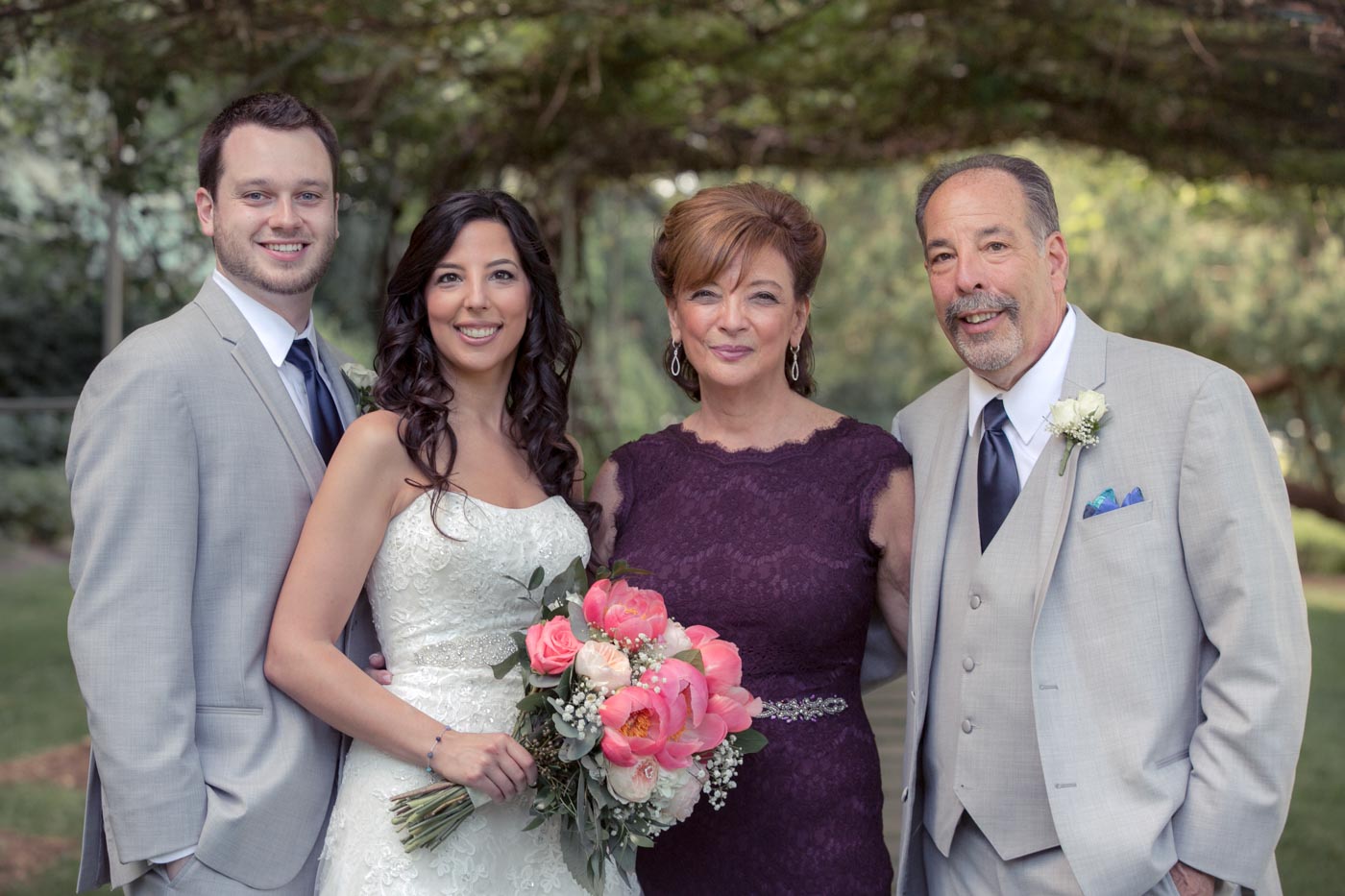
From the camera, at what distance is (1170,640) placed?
8.78 ft

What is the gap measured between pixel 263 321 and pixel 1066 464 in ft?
5.83

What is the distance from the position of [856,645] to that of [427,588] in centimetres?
111

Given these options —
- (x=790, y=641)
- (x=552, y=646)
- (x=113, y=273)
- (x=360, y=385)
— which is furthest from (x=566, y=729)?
(x=113, y=273)

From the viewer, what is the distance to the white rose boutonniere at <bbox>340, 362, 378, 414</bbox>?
3.13 meters

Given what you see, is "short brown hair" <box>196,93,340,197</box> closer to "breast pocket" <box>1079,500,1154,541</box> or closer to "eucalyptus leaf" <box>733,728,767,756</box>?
"eucalyptus leaf" <box>733,728,767,756</box>

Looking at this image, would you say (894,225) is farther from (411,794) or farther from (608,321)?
(411,794)

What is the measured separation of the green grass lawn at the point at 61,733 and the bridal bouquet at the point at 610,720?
0.74m

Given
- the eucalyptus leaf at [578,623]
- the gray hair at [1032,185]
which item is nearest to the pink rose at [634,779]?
the eucalyptus leaf at [578,623]

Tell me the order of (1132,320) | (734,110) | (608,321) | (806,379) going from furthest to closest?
1. (1132,320)
2. (608,321)
3. (734,110)
4. (806,379)

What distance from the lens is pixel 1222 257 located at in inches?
579

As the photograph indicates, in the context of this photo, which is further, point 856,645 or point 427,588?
point 856,645

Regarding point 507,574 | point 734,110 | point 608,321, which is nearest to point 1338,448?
point 608,321

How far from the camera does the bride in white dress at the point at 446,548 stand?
269cm

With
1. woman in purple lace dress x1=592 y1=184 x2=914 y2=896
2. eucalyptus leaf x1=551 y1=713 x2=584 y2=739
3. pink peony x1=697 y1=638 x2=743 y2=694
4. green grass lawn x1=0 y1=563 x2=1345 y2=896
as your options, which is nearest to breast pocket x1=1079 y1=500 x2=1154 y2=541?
woman in purple lace dress x1=592 y1=184 x2=914 y2=896
